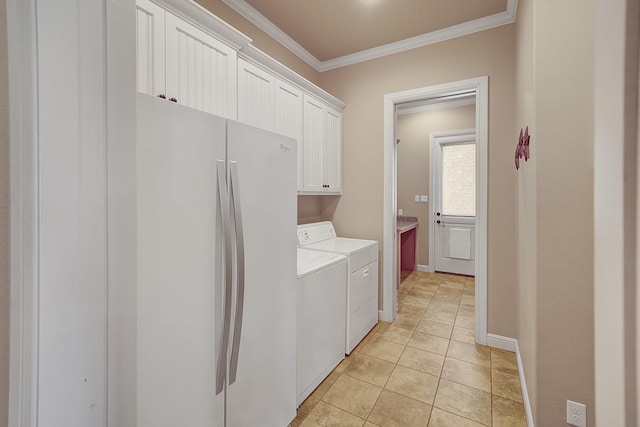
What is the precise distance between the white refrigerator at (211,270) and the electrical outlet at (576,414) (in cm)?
132

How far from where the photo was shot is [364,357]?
2371 millimetres

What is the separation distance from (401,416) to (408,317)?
150cm

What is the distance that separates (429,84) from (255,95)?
1.74 metres

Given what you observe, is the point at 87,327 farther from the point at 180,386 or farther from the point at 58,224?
the point at 180,386

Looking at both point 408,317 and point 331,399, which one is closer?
point 331,399

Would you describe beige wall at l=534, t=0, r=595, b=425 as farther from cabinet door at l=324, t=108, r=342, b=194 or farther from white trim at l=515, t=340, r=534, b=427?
cabinet door at l=324, t=108, r=342, b=194

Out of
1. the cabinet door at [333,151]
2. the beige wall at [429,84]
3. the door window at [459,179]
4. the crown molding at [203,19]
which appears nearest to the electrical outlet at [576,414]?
the beige wall at [429,84]

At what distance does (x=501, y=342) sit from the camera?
2525 millimetres

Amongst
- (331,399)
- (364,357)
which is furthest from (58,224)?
(364,357)

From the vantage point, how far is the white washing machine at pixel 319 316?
5.88 feet

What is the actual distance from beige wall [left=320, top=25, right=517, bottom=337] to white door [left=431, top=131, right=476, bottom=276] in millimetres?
2113

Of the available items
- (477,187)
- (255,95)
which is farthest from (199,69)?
(477,187)

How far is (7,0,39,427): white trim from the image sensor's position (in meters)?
0.55

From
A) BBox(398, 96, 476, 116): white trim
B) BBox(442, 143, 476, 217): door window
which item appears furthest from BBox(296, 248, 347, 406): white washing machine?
BBox(398, 96, 476, 116): white trim
